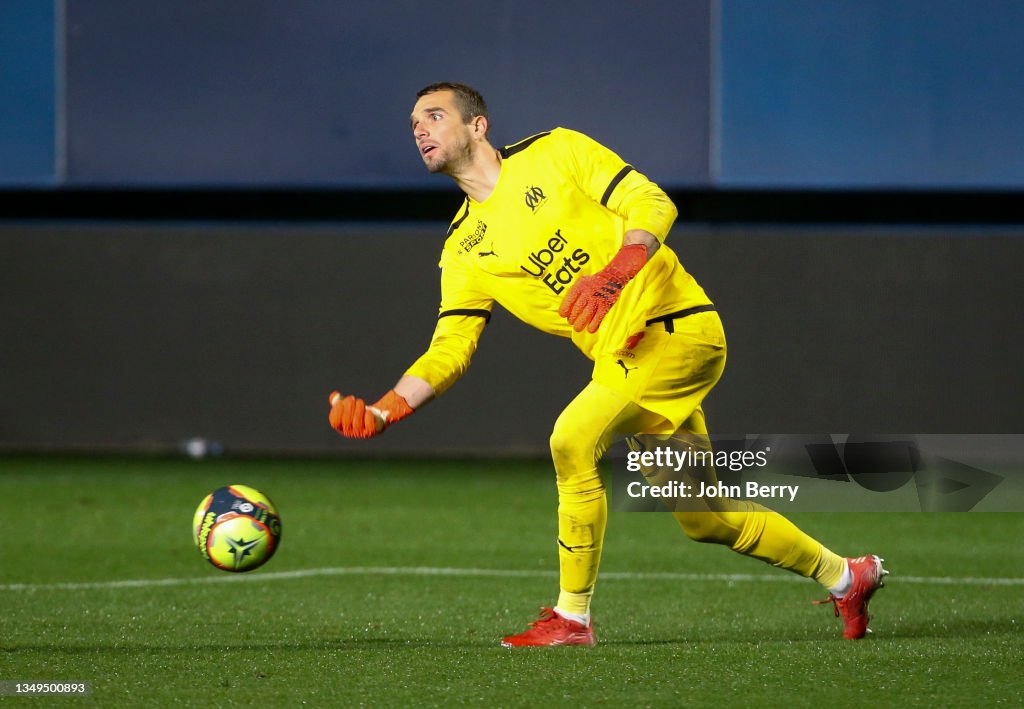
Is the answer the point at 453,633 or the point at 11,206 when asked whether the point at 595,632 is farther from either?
the point at 11,206

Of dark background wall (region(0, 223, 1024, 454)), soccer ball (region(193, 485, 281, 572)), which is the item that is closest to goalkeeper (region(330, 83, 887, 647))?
soccer ball (region(193, 485, 281, 572))

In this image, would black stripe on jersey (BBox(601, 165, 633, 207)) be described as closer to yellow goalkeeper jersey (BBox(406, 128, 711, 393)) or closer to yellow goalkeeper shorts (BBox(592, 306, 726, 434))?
yellow goalkeeper jersey (BBox(406, 128, 711, 393))

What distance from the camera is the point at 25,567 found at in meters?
7.74

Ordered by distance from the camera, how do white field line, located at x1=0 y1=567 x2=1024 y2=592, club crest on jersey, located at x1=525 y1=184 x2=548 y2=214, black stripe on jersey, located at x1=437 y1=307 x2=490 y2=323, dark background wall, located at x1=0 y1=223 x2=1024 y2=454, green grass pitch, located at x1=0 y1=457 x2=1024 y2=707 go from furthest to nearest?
dark background wall, located at x1=0 y1=223 x2=1024 y2=454
white field line, located at x1=0 y1=567 x2=1024 y2=592
black stripe on jersey, located at x1=437 y1=307 x2=490 y2=323
club crest on jersey, located at x1=525 y1=184 x2=548 y2=214
green grass pitch, located at x1=0 y1=457 x2=1024 y2=707

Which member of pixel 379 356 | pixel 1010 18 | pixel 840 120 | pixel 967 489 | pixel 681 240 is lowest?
pixel 967 489

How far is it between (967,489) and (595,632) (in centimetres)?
726

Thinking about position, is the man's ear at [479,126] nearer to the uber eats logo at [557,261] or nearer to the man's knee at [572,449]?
the uber eats logo at [557,261]

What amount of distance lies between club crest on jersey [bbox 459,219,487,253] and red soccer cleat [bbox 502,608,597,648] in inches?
53.2

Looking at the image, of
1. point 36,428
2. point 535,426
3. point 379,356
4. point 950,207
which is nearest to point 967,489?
point 950,207

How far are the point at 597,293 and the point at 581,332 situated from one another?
15.4 inches

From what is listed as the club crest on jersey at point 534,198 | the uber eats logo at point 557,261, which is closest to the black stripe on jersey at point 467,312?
the uber eats logo at point 557,261

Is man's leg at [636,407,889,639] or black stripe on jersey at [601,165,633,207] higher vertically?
black stripe on jersey at [601,165,633,207]

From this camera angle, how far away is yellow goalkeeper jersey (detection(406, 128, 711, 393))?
A: 5.43 meters

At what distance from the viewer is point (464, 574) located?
7684 mm
